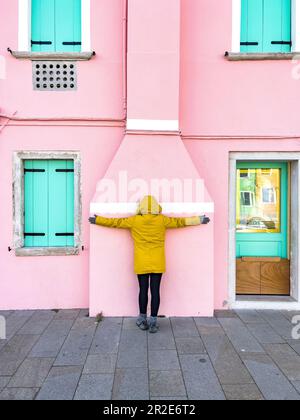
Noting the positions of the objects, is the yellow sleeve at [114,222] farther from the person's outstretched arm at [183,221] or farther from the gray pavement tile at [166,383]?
the gray pavement tile at [166,383]

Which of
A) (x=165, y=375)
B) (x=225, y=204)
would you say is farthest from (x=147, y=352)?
(x=225, y=204)

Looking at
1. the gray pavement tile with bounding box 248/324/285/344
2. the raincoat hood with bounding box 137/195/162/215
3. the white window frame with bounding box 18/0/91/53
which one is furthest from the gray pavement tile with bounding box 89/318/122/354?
the white window frame with bounding box 18/0/91/53

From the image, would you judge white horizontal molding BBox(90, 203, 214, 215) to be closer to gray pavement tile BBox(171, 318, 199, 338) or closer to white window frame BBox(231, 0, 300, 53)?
gray pavement tile BBox(171, 318, 199, 338)

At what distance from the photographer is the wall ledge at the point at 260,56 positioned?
457 cm

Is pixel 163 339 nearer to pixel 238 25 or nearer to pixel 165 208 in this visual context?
pixel 165 208

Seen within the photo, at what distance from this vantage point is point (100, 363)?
321 cm

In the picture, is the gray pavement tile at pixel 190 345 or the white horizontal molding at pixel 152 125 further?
the white horizontal molding at pixel 152 125

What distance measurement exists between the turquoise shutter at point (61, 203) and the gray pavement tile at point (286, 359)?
→ 335 centimetres

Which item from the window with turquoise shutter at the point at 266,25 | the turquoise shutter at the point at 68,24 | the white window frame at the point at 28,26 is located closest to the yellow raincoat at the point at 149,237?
the white window frame at the point at 28,26

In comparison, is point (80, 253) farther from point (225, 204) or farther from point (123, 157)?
point (225, 204)

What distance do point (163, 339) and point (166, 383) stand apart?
0.91m

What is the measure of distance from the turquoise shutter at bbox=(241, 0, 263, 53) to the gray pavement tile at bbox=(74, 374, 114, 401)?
5.26 metres

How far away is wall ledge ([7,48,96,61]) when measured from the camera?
4.57 meters
